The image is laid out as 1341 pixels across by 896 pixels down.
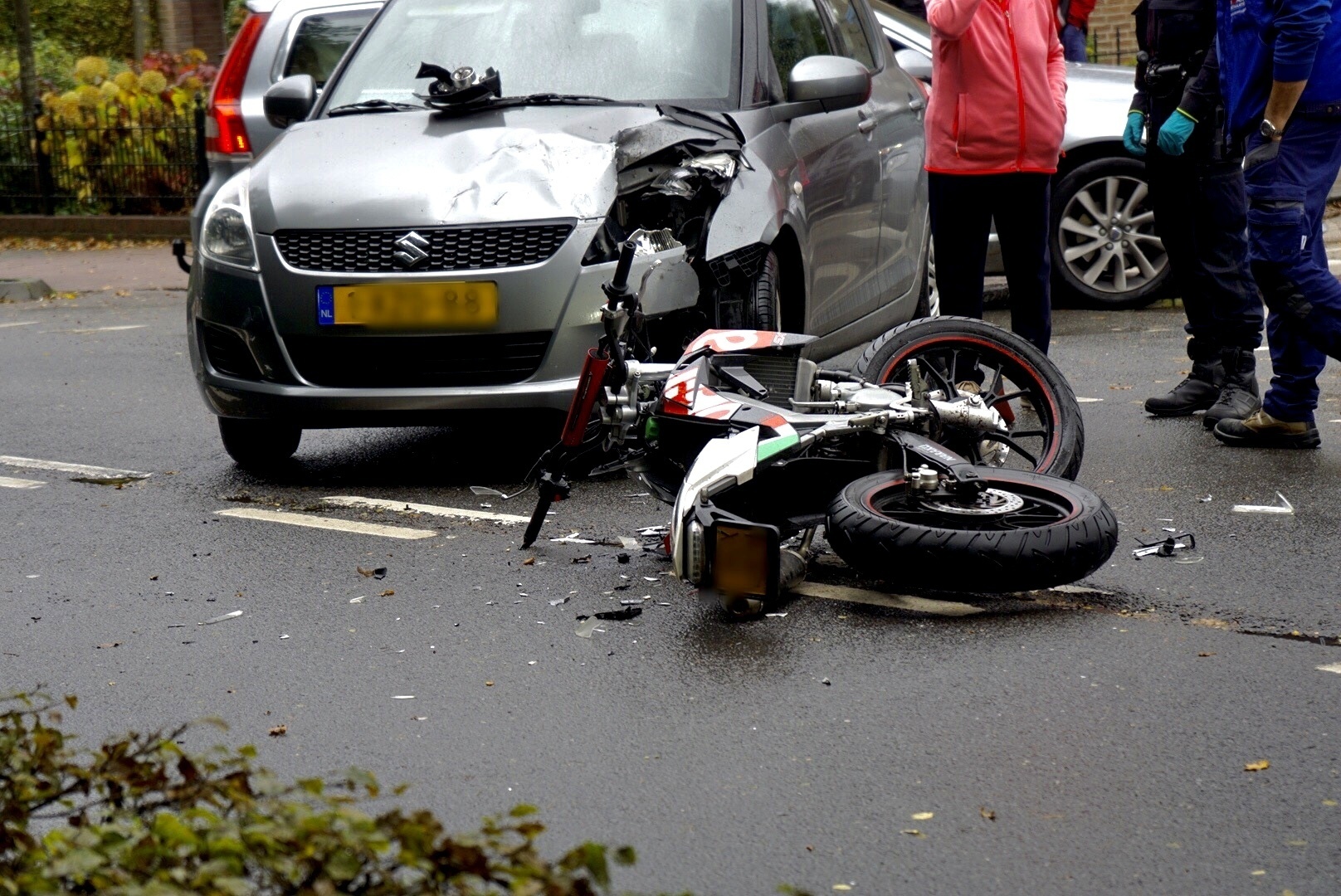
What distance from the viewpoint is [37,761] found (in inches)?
89.0

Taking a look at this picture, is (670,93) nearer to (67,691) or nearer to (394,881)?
(67,691)

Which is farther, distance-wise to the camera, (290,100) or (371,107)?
(290,100)

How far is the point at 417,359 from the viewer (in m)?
5.88

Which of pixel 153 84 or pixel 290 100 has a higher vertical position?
pixel 290 100

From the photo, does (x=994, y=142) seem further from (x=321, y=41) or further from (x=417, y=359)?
(x=321, y=41)

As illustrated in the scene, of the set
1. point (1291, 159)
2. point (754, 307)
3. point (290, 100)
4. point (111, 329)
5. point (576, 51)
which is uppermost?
point (576, 51)

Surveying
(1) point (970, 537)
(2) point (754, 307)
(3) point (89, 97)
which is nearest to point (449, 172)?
(2) point (754, 307)

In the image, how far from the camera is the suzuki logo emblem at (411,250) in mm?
5738

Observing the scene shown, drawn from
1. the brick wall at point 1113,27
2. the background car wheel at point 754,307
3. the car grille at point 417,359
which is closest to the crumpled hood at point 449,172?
the car grille at point 417,359

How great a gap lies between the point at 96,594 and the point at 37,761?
273cm

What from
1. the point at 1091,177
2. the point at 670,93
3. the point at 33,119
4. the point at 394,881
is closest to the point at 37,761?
the point at 394,881

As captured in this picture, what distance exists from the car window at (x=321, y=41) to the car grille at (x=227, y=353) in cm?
445

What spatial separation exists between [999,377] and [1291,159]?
1.50 meters

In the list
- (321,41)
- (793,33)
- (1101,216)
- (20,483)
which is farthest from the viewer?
(321,41)
